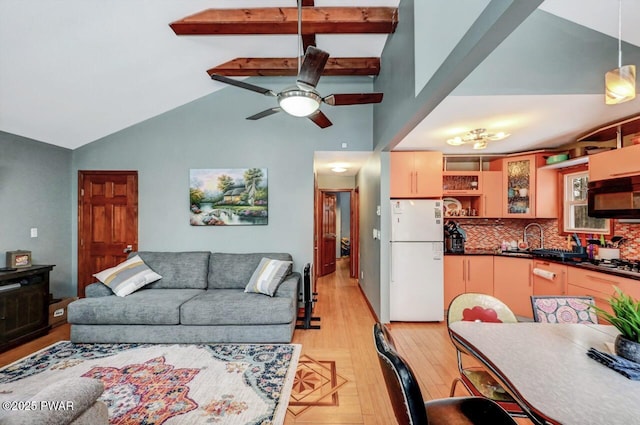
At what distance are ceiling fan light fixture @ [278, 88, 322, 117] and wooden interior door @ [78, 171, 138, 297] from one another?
3049 millimetres

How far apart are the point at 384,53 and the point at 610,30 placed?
6.59 ft

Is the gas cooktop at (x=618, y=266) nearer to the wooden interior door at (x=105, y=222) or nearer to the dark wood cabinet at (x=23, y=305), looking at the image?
the wooden interior door at (x=105, y=222)

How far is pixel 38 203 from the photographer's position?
12.1 feet

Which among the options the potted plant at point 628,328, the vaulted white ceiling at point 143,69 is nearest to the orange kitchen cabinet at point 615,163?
the vaulted white ceiling at point 143,69

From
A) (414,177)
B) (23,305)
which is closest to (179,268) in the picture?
(23,305)

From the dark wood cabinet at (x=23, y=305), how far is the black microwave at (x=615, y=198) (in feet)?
19.8

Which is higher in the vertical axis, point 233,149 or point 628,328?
point 233,149

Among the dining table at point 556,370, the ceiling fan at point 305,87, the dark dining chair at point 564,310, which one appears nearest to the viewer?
the dining table at point 556,370

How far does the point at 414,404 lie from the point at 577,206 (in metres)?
3.98

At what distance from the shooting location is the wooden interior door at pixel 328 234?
6562 millimetres

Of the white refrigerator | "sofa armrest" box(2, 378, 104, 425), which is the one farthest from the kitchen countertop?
"sofa armrest" box(2, 378, 104, 425)

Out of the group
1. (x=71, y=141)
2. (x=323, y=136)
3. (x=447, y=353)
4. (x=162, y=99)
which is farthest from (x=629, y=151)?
(x=71, y=141)

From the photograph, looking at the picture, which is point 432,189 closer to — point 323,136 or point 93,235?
point 323,136

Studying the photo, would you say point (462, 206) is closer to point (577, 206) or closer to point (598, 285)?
point (577, 206)
